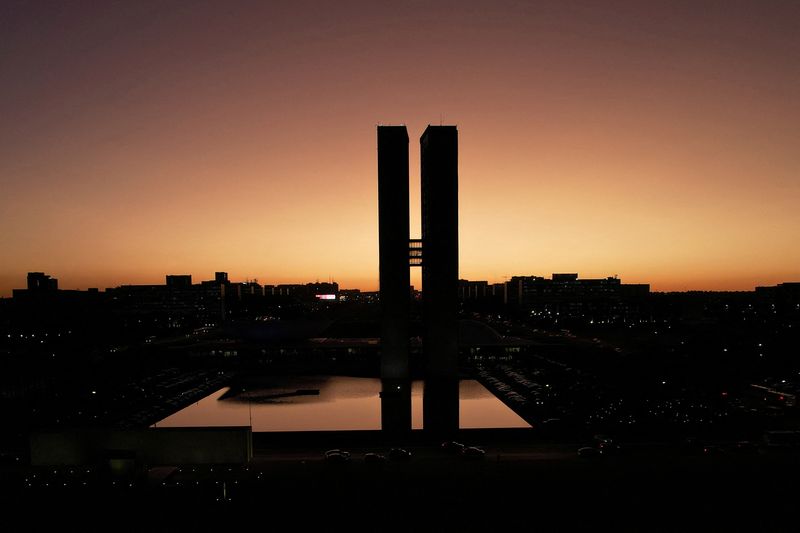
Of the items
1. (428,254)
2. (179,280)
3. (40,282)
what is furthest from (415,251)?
(179,280)

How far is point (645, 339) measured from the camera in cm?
4488

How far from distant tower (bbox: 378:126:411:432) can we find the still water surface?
6.52ft

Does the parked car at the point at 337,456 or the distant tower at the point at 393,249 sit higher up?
the distant tower at the point at 393,249

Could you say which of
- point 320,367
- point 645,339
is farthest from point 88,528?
point 645,339

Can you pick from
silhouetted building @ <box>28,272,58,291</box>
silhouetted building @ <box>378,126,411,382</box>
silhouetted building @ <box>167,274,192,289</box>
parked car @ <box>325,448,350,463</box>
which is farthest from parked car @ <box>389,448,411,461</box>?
silhouetted building @ <box>167,274,192,289</box>

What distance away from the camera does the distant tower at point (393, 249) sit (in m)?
29.9

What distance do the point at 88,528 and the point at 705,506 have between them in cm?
A: 1042

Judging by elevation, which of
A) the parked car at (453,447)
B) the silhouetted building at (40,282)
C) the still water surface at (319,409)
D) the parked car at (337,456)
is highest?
the silhouetted building at (40,282)

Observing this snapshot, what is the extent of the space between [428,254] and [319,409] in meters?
11.5

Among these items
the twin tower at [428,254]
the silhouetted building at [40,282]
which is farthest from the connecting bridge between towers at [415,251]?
the silhouetted building at [40,282]

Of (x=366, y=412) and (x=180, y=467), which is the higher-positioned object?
(x=180, y=467)

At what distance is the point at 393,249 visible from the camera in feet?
99.3

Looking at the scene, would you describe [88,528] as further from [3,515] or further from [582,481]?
[582,481]

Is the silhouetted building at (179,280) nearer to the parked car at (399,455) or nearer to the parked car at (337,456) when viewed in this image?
the parked car at (337,456)
